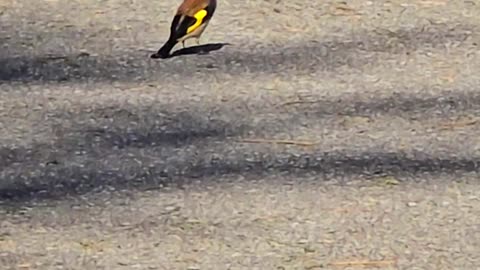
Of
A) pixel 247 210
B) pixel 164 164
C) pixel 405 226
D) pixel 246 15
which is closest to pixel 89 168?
pixel 164 164

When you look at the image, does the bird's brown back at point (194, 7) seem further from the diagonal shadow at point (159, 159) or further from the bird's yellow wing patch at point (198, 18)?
the diagonal shadow at point (159, 159)

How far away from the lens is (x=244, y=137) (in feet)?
13.6

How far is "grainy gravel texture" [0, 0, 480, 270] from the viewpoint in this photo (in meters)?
3.54

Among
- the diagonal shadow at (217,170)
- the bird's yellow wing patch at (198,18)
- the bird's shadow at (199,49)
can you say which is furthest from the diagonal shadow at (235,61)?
the diagonal shadow at (217,170)

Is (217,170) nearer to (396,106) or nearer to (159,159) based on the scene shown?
(159,159)

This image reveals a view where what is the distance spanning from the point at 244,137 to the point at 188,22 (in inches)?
27.8

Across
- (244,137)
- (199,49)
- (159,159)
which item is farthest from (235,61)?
(159,159)

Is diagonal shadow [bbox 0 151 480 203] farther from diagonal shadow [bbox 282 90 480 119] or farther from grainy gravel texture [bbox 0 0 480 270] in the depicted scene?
diagonal shadow [bbox 282 90 480 119]

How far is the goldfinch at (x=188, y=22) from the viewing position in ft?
15.3

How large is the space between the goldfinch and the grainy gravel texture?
7 centimetres

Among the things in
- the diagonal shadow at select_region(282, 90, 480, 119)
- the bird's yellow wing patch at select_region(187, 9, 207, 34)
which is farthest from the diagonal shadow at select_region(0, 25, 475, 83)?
the diagonal shadow at select_region(282, 90, 480, 119)

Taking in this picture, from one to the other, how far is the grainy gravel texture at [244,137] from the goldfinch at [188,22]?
2.6 inches

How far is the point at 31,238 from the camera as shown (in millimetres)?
3545

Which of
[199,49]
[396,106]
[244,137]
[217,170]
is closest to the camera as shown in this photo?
[217,170]
